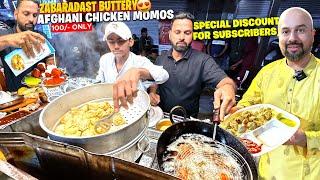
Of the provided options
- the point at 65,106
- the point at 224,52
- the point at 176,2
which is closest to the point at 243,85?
the point at 224,52

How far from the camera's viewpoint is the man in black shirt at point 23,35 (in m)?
3.15

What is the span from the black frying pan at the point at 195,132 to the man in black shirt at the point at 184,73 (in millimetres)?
1363

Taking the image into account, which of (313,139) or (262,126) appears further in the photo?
(313,139)

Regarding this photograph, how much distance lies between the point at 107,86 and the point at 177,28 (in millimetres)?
1353

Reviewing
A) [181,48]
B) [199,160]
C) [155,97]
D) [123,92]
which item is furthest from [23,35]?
[199,160]

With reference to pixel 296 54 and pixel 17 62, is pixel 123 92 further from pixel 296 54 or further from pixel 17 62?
pixel 17 62

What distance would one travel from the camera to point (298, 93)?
2002 millimetres

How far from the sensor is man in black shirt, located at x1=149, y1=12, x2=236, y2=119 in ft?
8.84

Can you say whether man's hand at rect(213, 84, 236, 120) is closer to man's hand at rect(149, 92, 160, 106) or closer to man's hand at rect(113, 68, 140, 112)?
man's hand at rect(113, 68, 140, 112)

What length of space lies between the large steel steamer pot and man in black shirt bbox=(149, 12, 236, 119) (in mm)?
1189

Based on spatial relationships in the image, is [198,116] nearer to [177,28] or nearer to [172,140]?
[177,28]

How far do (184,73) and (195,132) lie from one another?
1.63m

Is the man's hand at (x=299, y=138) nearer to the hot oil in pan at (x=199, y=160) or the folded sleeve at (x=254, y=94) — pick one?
the folded sleeve at (x=254, y=94)

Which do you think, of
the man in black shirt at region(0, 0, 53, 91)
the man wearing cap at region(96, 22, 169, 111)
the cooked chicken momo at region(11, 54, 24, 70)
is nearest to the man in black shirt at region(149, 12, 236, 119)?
the man wearing cap at region(96, 22, 169, 111)
